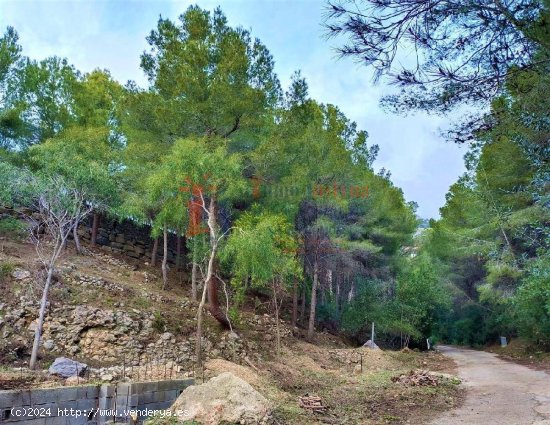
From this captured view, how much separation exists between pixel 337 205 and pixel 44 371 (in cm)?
974

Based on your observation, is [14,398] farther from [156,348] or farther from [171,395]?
[156,348]

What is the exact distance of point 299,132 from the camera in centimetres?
1325

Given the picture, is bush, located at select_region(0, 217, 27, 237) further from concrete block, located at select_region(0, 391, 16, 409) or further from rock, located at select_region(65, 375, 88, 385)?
concrete block, located at select_region(0, 391, 16, 409)

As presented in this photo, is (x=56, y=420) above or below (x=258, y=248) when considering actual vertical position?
below

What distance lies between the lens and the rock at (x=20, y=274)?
357 inches

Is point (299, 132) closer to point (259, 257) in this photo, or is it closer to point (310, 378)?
point (259, 257)

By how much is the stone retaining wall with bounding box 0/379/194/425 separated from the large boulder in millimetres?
748

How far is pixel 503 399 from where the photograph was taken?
7.63 metres

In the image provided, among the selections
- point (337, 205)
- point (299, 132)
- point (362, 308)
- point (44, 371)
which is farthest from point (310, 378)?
point (362, 308)

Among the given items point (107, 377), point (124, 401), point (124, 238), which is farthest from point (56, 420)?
point (124, 238)

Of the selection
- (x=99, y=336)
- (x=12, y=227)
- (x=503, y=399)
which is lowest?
(x=503, y=399)

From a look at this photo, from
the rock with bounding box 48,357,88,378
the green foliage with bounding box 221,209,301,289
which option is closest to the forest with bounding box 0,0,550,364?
the green foliage with bounding box 221,209,301,289

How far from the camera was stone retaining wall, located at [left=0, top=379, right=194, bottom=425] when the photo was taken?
4.68 m

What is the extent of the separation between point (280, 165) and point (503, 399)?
735 cm
